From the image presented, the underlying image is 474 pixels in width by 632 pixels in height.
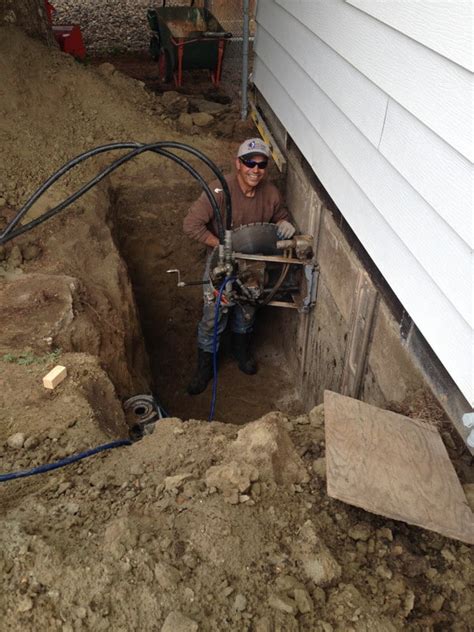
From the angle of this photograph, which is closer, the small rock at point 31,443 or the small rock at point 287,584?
the small rock at point 287,584

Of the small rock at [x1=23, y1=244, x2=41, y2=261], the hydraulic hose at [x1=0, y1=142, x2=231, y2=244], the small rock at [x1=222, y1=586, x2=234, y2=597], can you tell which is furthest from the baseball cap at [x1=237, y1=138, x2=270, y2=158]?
the small rock at [x1=222, y1=586, x2=234, y2=597]

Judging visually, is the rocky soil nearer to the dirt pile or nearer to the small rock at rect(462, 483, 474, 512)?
the dirt pile

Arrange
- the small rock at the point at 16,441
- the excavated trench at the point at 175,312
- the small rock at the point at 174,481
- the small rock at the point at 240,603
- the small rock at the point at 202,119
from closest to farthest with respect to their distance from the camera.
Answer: the small rock at the point at 240,603
the small rock at the point at 174,481
the small rock at the point at 16,441
the excavated trench at the point at 175,312
the small rock at the point at 202,119

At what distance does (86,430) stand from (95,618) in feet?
3.77

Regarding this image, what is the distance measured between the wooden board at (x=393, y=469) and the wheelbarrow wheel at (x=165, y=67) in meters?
7.19

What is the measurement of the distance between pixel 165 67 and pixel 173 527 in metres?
7.89

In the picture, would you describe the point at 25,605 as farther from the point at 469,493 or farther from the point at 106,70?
the point at 106,70

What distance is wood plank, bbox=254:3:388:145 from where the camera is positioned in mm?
2924

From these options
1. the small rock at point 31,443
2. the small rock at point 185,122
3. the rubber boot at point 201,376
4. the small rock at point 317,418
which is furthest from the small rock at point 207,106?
the small rock at point 31,443

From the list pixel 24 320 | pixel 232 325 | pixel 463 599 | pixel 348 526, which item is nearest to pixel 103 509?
pixel 348 526

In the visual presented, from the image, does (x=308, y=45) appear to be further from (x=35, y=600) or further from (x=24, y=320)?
(x=35, y=600)

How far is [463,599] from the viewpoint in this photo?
6.55ft

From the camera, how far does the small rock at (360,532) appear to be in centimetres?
216

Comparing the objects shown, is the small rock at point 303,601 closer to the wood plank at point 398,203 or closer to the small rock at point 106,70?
the wood plank at point 398,203
